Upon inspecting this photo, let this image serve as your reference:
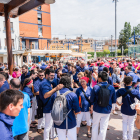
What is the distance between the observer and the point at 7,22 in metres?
5.24

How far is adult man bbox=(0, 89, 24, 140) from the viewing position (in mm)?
1503

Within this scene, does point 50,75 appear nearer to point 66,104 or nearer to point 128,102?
point 66,104

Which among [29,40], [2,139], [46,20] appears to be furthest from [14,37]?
[2,139]

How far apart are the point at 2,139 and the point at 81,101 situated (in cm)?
289

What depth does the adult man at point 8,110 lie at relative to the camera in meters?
1.50

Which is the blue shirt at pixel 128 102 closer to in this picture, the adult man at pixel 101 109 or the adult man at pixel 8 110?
the adult man at pixel 101 109

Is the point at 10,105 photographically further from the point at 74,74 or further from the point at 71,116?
the point at 74,74

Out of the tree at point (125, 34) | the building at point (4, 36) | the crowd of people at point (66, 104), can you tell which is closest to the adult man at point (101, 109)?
the crowd of people at point (66, 104)

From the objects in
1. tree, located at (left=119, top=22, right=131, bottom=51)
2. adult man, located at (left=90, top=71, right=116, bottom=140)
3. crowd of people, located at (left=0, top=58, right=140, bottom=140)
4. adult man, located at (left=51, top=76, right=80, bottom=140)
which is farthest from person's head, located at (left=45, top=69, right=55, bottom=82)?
tree, located at (left=119, top=22, right=131, bottom=51)

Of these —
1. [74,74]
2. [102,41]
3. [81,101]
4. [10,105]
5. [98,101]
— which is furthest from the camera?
[102,41]

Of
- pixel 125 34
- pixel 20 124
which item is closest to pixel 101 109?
pixel 20 124

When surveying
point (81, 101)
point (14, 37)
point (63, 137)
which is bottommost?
point (63, 137)

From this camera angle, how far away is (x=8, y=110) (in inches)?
66.3

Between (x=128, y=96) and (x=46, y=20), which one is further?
(x=46, y=20)
